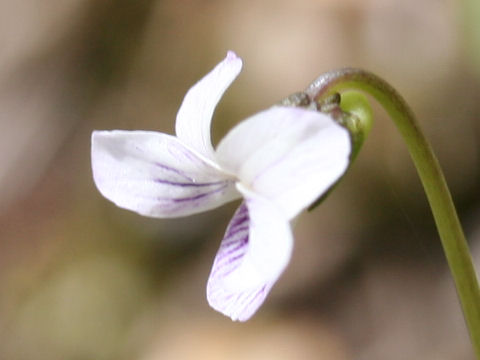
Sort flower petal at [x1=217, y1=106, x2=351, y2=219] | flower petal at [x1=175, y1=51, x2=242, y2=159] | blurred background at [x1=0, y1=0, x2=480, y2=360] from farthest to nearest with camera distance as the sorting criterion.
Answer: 1. blurred background at [x1=0, y1=0, x2=480, y2=360]
2. flower petal at [x1=175, y1=51, x2=242, y2=159]
3. flower petal at [x1=217, y1=106, x2=351, y2=219]

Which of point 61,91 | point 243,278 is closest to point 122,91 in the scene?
point 61,91

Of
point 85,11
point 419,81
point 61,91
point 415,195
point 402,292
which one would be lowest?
point 402,292

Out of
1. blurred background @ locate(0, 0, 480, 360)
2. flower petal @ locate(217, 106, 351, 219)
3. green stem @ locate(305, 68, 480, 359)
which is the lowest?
blurred background @ locate(0, 0, 480, 360)

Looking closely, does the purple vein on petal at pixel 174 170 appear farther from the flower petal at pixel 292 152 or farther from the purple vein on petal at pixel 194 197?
the flower petal at pixel 292 152

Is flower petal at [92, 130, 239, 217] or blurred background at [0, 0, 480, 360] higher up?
flower petal at [92, 130, 239, 217]

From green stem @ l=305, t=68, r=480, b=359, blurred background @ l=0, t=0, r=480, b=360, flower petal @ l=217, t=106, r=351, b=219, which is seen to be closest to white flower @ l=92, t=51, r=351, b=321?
flower petal @ l=217, t=106, r=351, b=219

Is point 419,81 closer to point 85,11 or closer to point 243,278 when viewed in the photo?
point 85,11

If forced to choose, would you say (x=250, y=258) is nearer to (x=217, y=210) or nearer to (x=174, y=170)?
(x=174, y=170)

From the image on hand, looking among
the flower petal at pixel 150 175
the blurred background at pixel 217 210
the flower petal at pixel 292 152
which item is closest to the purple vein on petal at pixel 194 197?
the flower petal at pixel 150 175

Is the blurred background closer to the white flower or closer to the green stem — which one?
the green stem
